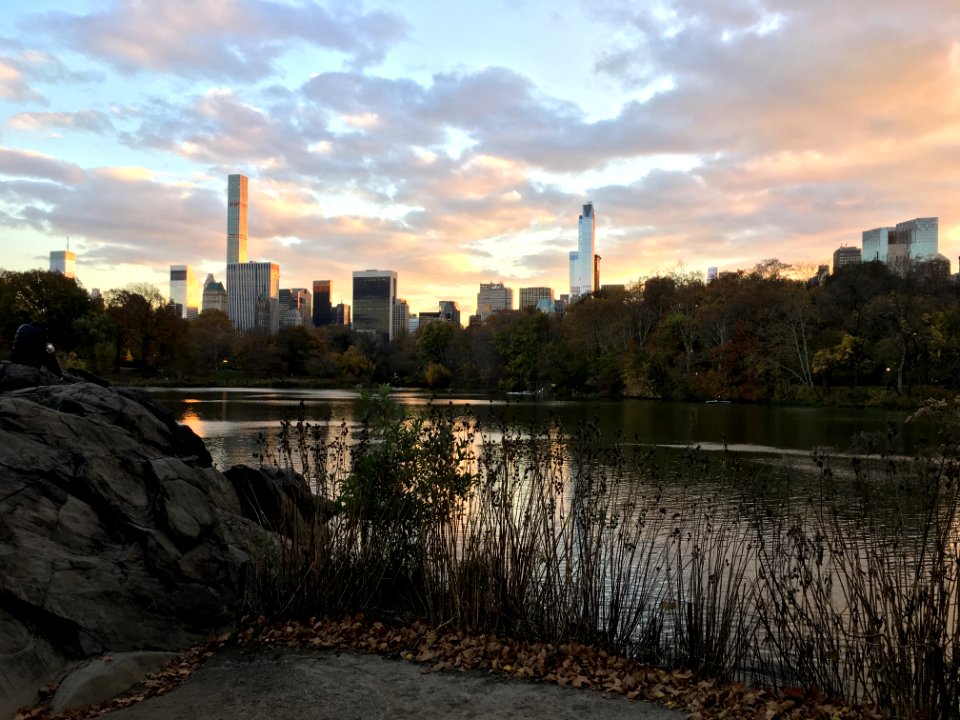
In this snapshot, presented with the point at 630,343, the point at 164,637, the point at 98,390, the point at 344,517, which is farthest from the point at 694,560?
the point at 630,343

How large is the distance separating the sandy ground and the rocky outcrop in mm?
900

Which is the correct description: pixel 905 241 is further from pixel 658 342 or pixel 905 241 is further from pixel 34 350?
pixel 34 350

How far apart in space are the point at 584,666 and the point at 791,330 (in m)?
58.0

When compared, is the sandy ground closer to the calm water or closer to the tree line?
the calm water

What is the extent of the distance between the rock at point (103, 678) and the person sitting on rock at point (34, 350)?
7.33 m

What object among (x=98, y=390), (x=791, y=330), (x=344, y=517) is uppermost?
(x=791, y=330)

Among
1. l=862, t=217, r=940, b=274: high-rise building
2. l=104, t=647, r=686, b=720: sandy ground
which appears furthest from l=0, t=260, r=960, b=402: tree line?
l=862, t=217, r=940, b=274: high-rise building

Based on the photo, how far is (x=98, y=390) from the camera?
9.50 meters

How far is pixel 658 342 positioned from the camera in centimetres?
7075

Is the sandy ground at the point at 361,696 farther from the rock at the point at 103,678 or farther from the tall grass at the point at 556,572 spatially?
the tall grass at the point at 556,572

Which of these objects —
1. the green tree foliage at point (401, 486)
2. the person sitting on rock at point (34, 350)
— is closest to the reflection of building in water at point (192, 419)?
the person sitting on rock at point (34, 350)

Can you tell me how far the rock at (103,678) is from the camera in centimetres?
501

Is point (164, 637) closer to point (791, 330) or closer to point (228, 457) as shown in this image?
point (228, 457)

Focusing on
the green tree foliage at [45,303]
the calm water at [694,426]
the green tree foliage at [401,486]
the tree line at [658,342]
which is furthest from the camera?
the green tree foliage at [45,303]
